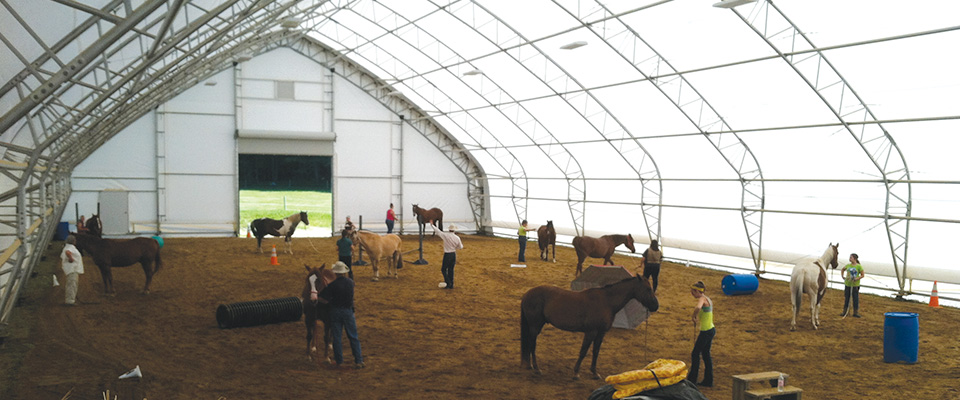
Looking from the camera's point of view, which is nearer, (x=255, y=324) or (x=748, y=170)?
(x=255, y=324)

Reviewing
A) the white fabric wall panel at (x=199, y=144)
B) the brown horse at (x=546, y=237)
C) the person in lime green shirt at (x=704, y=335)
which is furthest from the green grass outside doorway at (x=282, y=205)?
the person in lime green shirt at (x=704, y=335)

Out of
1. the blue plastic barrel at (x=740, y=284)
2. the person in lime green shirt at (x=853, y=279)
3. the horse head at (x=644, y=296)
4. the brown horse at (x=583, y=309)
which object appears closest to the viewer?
the brown horse at (x=583, y=309)

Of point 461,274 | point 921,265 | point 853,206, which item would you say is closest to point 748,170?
point 853,206

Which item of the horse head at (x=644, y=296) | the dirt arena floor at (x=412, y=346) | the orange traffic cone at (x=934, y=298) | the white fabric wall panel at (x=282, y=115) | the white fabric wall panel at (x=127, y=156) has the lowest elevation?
the dirt arena floor at (x=412, y=346)

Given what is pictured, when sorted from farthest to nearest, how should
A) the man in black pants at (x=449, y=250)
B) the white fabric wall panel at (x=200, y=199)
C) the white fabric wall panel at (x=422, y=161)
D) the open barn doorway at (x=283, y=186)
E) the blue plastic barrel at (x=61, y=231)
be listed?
1. the open barn doorway at (x=283, y=186)
2. the white fabric wall panel at (x=422, y=161)
3. the white fabric wall panel at (x=200, y=199)
4. the blue plastic barrel at (x=61, y=231)
5. the man in black pants at (x=449, y=250)

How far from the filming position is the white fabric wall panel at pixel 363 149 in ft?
92.6

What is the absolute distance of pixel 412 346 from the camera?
970 cm

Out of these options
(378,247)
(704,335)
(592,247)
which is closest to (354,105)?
Answer: (378,247)

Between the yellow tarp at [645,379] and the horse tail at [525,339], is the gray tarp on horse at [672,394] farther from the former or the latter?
the horse tail at [525,339]

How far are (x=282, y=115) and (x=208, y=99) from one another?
9.64ft

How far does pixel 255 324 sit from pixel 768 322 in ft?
29.7

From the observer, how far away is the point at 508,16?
57.7 ft

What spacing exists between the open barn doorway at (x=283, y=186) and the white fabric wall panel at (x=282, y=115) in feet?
43.0

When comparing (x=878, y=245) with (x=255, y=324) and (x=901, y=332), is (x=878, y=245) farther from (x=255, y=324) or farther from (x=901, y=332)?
(x=255, y=324)
